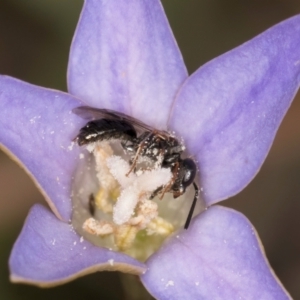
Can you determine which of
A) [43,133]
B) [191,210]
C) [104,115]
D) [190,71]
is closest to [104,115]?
[104,115]

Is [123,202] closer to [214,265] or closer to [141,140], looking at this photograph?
[141,140]

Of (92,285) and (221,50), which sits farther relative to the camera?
(221,50)

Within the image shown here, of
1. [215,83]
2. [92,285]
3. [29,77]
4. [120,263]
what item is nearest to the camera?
[120,263]

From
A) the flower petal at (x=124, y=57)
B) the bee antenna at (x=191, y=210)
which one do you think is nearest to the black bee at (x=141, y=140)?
the bee antenna at (x=191, y=210)

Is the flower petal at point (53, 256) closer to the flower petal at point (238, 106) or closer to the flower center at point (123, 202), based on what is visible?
the flower center at point (123, 202)

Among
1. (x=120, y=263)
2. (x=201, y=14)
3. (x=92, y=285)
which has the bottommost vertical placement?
(x=92, y=285)

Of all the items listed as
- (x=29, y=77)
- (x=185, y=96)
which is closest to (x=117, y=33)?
(x=185, y=96)

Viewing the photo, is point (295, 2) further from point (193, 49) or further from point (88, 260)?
point (88, 260)
